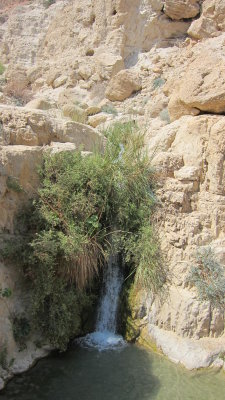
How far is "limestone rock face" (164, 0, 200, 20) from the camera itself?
1672cm

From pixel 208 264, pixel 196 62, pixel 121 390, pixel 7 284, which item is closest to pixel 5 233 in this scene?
pixel 7 284

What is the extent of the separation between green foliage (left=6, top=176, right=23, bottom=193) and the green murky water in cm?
320

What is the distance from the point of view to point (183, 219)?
7590 mm

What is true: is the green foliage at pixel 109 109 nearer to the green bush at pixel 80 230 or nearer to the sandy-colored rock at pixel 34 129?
the sandy-colored rock at pixel 34 129

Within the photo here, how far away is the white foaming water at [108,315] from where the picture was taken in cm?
756

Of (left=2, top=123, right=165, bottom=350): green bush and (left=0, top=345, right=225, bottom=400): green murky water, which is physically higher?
(left=2, top=123, right=165, bottom=350): green bush

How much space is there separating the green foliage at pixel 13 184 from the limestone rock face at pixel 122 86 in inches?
397

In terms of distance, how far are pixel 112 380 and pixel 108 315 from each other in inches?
66.4

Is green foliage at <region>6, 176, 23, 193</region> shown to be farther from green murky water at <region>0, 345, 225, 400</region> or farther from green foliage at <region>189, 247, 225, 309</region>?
green foliage at <region>189, 247, 225, 309</region>

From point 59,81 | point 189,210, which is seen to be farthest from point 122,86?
point 189,210

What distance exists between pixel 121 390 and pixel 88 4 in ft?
59.7

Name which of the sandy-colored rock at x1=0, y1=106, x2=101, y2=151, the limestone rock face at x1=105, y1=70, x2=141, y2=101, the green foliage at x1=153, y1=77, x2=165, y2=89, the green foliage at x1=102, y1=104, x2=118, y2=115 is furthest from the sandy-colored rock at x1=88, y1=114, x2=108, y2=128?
the sandy-colored rock at x1=0, y1=106, x2=101, y2=151

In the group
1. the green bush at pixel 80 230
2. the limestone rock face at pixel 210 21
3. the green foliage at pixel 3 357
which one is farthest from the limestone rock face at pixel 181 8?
the green foliage at pixel 3 357

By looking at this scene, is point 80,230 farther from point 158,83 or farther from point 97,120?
point 158,83
